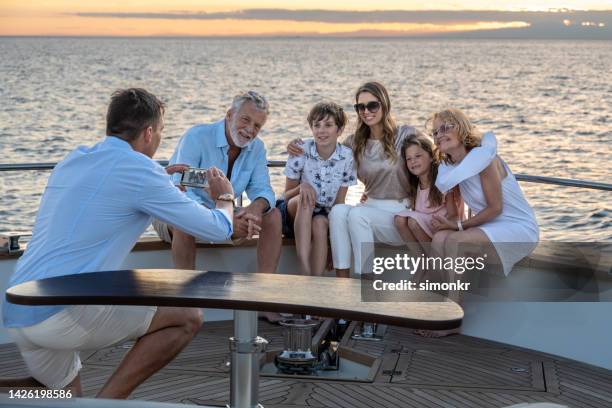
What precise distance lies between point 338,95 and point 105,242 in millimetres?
34472

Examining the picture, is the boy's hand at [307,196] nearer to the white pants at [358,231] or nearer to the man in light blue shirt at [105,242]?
the white pants at [358,231]

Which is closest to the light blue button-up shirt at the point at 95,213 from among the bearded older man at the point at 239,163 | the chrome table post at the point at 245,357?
the chrome table post at the point at 245,357

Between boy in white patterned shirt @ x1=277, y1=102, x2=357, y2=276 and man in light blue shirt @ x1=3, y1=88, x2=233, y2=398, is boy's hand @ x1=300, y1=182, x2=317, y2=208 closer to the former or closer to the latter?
boy in white patterned shirt @ x1=277, y1=102, x2=357, y2=276

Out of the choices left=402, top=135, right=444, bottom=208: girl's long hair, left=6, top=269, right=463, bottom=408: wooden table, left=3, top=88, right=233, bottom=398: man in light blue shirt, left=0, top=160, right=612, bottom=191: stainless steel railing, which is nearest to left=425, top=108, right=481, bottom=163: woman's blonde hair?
left=402, top=135, right=444, bottom=208: girl's long hair

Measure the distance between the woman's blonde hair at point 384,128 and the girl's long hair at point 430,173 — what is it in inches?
3.2

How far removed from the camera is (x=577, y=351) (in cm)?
459

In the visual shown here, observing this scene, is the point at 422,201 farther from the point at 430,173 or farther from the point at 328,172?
the point at 328,172

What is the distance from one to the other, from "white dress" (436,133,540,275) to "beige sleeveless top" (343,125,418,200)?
13.4 inches

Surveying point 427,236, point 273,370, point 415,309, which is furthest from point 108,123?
point 427,236

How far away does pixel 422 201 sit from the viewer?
5.04 metres

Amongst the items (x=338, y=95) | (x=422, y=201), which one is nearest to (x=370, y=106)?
(x=422, y=201)

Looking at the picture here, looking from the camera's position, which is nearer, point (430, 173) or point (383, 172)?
point (430, 173)

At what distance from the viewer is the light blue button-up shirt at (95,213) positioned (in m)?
3.05

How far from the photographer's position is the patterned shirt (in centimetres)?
517
